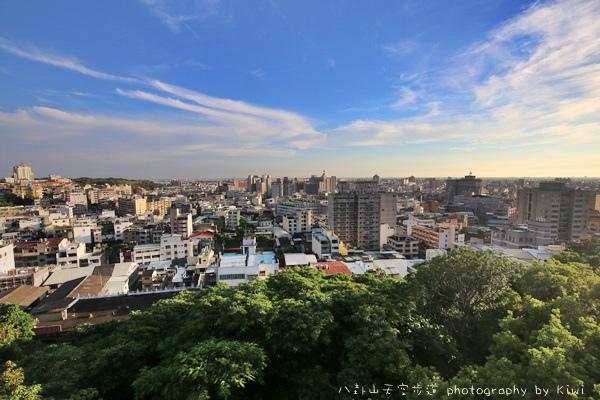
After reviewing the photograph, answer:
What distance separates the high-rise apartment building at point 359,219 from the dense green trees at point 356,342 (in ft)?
77.2

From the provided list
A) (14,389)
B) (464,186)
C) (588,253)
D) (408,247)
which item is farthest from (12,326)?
(464,186)

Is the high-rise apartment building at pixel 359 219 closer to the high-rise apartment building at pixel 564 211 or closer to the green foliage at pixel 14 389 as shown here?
the high-rise apartment building at pixel 564 211

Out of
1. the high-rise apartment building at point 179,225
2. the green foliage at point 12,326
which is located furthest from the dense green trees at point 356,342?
the high-rise apartment building at point 179,225

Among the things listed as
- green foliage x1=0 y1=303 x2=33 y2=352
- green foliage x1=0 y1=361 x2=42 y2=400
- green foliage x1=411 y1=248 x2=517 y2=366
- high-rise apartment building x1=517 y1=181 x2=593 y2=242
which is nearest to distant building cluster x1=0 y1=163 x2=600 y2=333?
high-rise apartment building x1=517 y1=181 x2=593 y2=242

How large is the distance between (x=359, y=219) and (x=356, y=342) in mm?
27623

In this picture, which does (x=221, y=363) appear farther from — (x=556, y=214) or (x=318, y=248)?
(x=556, y=214)

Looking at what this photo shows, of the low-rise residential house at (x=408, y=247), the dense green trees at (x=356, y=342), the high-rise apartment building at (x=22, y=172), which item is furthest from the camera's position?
the high-rise apartment building at (x=22, y=172)

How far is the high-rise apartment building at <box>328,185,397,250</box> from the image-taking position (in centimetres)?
3303

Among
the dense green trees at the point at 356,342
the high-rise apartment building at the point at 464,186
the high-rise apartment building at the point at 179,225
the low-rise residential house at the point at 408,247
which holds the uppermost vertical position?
the high-rise apartment building at the point at 464,186

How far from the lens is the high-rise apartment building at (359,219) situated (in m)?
33.0

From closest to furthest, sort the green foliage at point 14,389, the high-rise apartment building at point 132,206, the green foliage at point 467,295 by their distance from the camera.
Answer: the green foliage at point 14,389, the green foliage at point 467,295, the high-rise apartment building at point 132,206

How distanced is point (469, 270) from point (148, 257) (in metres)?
26.8

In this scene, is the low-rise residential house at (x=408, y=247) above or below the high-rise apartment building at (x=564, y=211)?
below

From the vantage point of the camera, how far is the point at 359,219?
3312 cm
